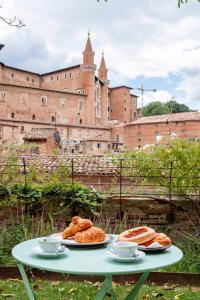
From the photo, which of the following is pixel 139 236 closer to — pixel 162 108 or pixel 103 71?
pixel 103 71

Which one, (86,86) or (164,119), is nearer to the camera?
(164,119)

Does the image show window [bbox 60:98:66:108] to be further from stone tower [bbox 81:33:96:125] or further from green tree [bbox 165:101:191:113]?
green tree [bbox 165:101:191:113]

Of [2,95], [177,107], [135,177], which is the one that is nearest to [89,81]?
[2,95]

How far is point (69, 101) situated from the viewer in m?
68.2

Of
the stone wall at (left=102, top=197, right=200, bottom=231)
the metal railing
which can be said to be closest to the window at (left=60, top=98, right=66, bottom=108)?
the metal railing

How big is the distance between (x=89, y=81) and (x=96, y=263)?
69.0 meters

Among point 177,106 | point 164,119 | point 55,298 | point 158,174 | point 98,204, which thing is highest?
point 177,106

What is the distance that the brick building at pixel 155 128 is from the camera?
54.9 metres

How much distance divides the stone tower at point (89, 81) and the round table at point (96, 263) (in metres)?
66.7

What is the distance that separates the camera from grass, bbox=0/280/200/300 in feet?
15.4

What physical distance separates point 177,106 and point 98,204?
85.1 metres

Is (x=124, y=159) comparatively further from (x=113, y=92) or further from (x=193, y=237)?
(x=113, y=92)

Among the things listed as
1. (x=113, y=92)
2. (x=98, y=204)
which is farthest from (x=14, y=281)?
(x=113, y=92)

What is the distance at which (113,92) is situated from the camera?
8225 cm
